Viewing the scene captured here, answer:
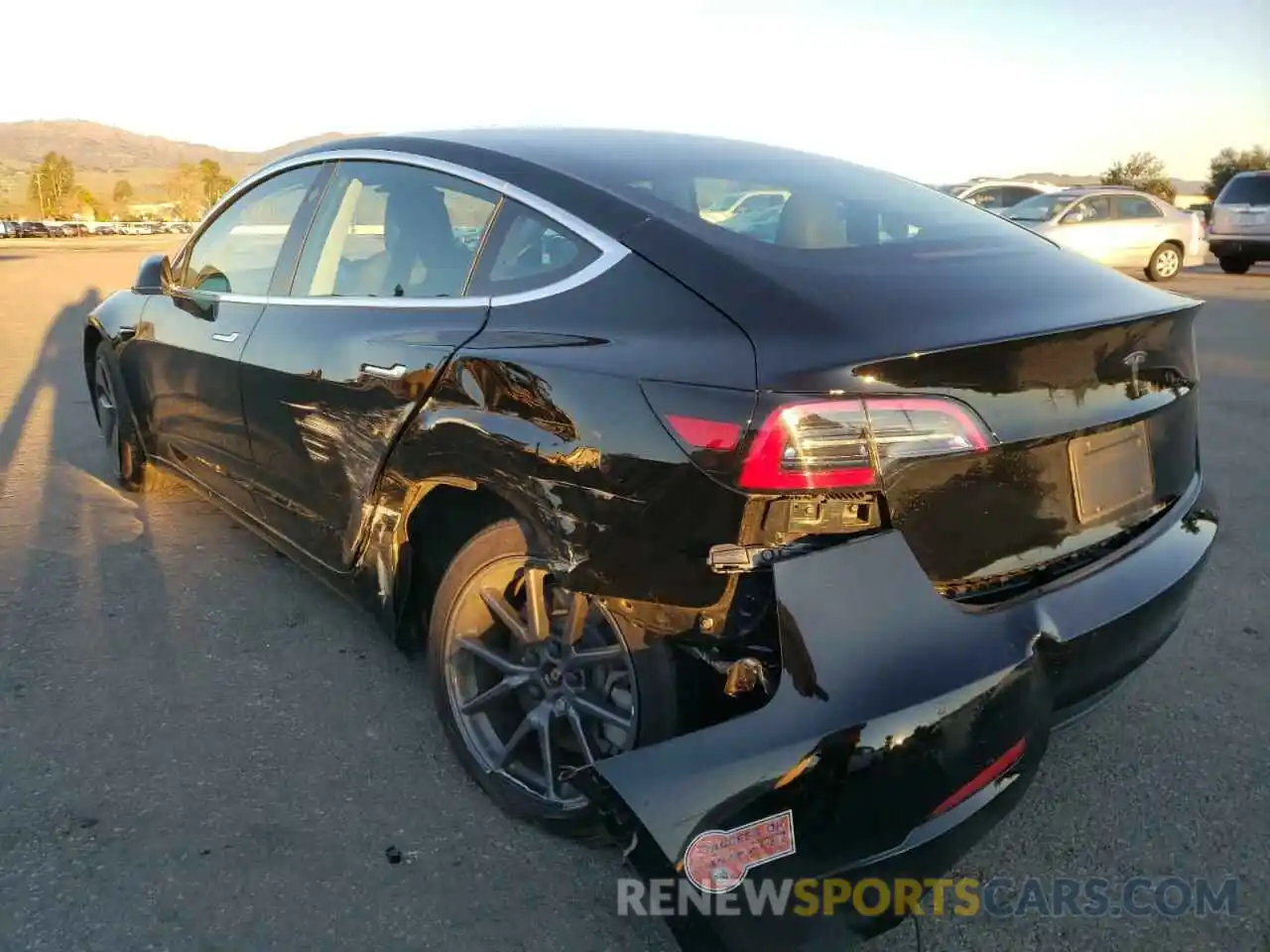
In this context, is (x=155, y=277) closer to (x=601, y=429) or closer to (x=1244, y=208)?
(x=601, y=429)

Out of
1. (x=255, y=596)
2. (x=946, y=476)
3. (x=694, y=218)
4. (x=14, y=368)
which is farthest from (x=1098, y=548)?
(x=14, y=368)

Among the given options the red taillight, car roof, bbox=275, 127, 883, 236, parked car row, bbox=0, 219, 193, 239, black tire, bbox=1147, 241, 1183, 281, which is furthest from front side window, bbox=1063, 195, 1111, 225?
parked car row, bbox=0, 219, 193, 239

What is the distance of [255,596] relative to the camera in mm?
3900

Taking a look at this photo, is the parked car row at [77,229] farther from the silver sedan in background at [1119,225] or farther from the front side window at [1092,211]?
the front side window at [1092,211]

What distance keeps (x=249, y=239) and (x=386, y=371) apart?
1.63 metres

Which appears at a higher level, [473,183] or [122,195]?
[122,195]

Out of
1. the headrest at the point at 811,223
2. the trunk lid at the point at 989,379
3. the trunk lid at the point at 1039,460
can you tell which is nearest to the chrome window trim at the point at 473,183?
the trunk lid at the point at 989,379

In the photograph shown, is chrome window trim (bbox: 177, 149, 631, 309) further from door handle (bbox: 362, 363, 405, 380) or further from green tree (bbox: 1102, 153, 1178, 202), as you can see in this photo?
green tree (bbox: 1102, 153, 1178, 202)

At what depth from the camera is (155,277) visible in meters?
4.46

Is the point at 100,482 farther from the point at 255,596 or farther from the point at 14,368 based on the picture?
the point at 14,368

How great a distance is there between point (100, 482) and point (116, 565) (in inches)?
54.5

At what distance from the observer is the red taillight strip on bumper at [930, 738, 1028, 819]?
1818mm

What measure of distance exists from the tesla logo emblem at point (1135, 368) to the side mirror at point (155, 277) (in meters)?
3.86

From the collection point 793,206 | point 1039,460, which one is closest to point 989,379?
point 1039,460
